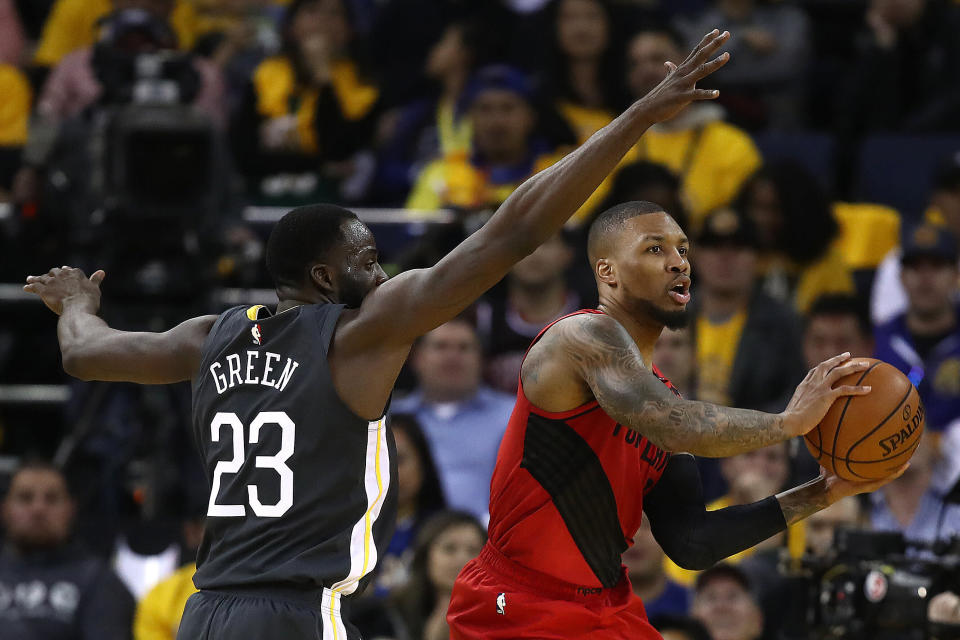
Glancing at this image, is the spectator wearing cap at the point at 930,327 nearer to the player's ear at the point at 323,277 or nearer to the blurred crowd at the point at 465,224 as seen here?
the blurred crowd at the point at 465,224

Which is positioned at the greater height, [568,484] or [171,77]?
[171,77]

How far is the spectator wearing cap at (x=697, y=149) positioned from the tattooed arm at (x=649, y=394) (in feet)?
18.1

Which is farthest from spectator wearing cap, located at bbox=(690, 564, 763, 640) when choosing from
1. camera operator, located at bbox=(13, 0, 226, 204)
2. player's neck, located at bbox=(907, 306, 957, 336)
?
camera operator, located at bbox=(13, 0, 226, 204)

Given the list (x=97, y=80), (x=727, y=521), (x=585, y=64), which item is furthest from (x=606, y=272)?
(x=585, y=64)

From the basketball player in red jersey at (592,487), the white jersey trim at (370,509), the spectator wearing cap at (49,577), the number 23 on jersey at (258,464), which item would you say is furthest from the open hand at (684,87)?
the spectator wearing cap at (49,577)

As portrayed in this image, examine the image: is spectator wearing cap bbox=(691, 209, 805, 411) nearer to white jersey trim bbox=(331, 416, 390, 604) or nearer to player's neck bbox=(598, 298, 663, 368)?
player's neck bbox=(598, 298, 663, 368)

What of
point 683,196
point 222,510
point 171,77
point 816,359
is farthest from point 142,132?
point 222,510

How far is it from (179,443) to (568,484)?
15.4 feet

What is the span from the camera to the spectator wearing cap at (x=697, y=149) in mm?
10164

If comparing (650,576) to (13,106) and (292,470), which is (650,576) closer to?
(292,470)

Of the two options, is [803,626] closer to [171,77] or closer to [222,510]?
[222,510]

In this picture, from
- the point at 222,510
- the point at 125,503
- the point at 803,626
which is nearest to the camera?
the point at 222,510

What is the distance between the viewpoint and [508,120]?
1012cm

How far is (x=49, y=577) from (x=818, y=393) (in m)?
5.20
